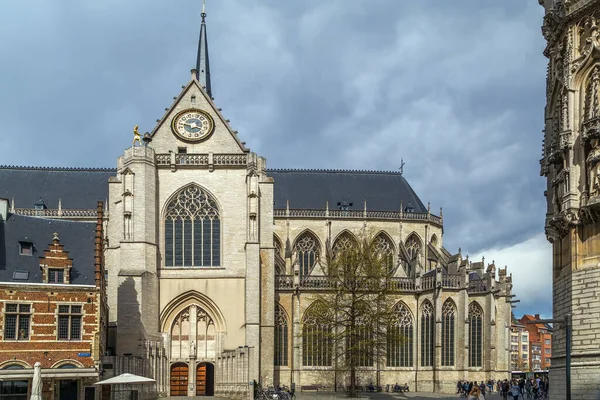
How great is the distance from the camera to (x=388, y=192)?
53.7 m

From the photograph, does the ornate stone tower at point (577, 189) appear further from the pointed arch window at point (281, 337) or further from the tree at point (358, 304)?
the pointed arch window at point (281, 337)

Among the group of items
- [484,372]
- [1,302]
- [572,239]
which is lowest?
[484,372]

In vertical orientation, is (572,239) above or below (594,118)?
below

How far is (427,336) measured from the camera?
4322cm

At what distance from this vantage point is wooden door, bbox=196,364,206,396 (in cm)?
3675

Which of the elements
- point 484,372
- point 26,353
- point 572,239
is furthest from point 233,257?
point 572,239

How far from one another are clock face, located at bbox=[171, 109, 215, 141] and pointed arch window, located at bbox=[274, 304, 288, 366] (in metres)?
10.7

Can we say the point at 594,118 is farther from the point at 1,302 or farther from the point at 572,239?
the point at 1,302

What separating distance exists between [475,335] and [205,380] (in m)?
16.0

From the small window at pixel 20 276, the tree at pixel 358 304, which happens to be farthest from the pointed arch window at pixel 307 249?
the small window at pixel 20 276

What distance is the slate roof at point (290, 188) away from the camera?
48375mm

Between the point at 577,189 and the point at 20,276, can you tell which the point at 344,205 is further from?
the point at 577,189

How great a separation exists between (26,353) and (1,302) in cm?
197

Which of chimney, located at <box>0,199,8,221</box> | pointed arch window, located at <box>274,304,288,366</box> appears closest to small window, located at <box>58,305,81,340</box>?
chimney, located at <box>0,199,8,221</box>
